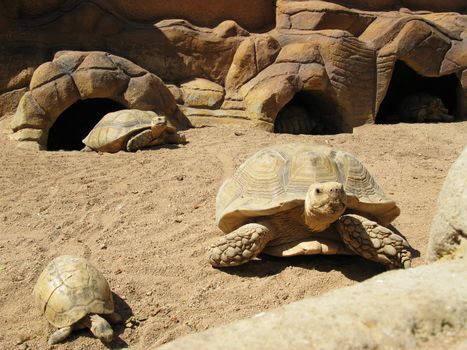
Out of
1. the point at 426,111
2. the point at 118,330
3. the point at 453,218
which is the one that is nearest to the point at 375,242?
the point at 453,218

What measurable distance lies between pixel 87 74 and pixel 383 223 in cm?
544

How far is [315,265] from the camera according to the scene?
3826mm

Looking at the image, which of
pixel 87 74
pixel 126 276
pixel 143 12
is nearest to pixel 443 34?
pixel 143 12

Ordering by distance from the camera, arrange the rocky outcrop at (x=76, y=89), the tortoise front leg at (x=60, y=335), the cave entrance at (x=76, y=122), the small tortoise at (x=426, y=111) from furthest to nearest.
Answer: the small tortoise at (x=426, y=111), the cave entrance at (x=76, y=122), the rocky outcrop at (x=76, y=89), the tortoise front leg at (x=60, y=335)

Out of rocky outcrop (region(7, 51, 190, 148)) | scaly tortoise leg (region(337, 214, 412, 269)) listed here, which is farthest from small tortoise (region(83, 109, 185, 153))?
scaly tortoise leg (region(337, 214, 412, 269))

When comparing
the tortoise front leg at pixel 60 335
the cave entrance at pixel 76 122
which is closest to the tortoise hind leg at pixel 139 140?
the cave entrance at pixel 76 122

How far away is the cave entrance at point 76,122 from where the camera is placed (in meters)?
9.22

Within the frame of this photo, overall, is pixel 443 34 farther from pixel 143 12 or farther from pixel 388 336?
pixel 388 336

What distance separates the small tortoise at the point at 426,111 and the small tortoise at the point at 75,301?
8572 millimetres

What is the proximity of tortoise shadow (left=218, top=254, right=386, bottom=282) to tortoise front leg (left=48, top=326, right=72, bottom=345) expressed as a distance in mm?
1151

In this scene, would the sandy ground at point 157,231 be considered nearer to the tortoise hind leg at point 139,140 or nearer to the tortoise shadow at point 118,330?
the tortoise shadow at point 118,330

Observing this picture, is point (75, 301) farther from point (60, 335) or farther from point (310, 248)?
point (310, 248)

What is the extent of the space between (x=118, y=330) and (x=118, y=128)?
438cm

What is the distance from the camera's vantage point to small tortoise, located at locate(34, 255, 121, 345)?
301 centimetres
